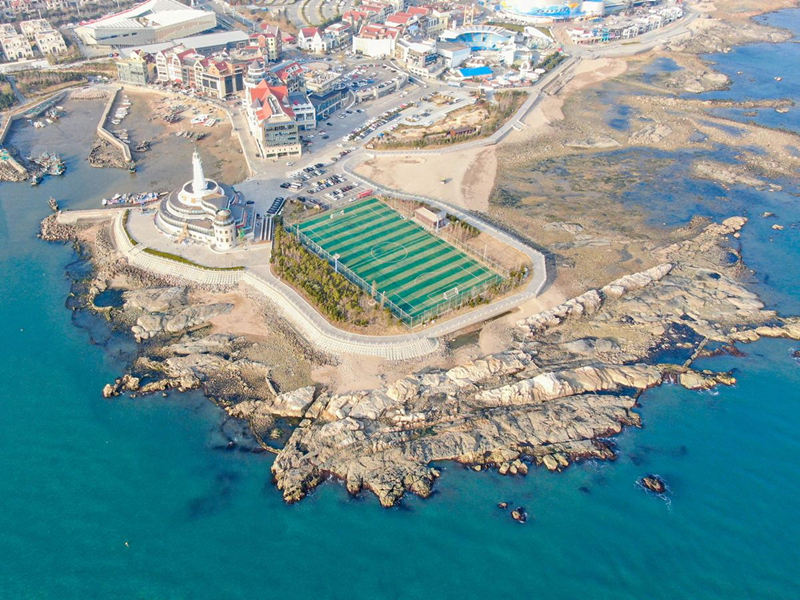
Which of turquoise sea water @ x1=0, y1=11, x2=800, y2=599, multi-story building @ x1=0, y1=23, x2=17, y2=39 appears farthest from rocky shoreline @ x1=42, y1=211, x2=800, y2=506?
multi-story building @ x1=0, y1=23, x2=17, y2=39

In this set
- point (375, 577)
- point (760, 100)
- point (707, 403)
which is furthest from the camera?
point (760, 100)

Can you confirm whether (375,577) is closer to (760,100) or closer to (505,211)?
(505,211)

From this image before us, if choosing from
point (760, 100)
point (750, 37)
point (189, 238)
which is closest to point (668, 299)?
point (189, 238)

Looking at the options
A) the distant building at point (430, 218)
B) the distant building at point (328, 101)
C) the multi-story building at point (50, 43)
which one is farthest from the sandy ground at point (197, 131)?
the multi-story building at point (50, 43)

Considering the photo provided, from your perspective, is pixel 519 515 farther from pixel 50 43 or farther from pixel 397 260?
pixel 50 43

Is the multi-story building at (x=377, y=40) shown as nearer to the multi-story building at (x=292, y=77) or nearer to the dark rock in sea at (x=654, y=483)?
the multi-story building at (x=292, y=77)

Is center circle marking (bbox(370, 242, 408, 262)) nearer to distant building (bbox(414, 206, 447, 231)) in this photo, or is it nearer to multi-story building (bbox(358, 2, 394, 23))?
distant building (bbox(414, 206, 447, 231))
